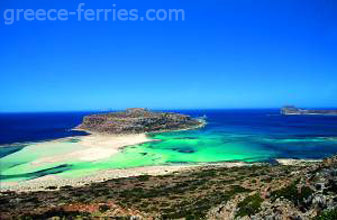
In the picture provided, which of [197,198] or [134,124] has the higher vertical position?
[134,124]

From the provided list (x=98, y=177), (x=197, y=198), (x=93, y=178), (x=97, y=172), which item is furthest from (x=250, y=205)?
(x=97, y=172)

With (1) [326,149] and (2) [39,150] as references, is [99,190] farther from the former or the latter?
(1) [326,149]

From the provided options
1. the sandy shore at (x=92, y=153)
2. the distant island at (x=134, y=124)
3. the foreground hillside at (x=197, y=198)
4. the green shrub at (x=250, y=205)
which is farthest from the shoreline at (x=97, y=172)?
the distant island at (x=134, y=124)

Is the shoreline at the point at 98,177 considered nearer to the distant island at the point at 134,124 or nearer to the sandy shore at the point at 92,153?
the sandy shore at the point at 92,153

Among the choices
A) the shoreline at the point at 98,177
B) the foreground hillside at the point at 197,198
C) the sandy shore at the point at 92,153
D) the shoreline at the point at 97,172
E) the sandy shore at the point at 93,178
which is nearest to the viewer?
the foreground hillside at the point at 197,198

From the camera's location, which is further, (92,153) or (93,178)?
(92,153)

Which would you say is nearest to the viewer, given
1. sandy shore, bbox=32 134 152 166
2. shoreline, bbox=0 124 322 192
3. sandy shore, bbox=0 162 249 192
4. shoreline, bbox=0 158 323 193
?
shoreline, bbox=0 158 323 193

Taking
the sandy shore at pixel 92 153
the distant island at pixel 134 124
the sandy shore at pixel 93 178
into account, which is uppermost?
the distant island at pixel 134 124

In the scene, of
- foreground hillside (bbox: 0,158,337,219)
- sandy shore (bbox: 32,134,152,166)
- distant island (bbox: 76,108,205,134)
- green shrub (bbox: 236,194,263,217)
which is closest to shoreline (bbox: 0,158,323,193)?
foreground hillside (bbox: 0,158,337,219)

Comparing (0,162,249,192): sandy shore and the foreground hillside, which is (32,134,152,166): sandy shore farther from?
the foreground hillside

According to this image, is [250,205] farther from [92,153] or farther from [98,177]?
[92,153]
